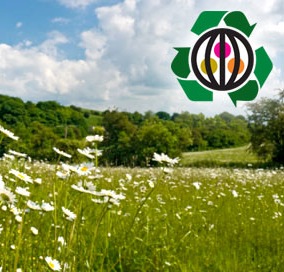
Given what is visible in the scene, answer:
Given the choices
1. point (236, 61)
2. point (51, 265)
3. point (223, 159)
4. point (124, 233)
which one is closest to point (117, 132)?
point (223, 159)

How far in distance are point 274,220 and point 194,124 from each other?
8998 centimetres

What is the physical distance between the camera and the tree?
101ft

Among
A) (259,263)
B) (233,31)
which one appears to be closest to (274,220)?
(259,263)

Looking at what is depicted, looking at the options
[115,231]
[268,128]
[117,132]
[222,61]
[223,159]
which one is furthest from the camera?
[117,132]

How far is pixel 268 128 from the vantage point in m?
31.3

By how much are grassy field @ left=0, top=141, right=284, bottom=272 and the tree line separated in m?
19.7

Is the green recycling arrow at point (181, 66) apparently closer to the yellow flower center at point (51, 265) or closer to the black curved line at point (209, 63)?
the black curved line at point (209, 63)

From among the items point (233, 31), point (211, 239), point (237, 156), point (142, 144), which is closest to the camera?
point (211, 239)

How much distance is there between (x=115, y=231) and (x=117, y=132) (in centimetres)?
5067

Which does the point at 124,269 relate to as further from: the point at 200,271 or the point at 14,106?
the point at 14,106

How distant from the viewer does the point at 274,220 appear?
445cm

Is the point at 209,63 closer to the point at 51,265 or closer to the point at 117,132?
the point at 51,265

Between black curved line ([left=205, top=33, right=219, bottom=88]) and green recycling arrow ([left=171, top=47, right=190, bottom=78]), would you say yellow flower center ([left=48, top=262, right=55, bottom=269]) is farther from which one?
green recycling arrow ([left=171, top=47, right=190, bottom=78])

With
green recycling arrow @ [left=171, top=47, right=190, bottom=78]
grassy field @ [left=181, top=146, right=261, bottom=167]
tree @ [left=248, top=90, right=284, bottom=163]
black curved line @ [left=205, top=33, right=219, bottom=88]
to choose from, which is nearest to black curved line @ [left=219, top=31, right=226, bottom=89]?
black curved line @ [left=205, top=33, right=219, bottom=88]
